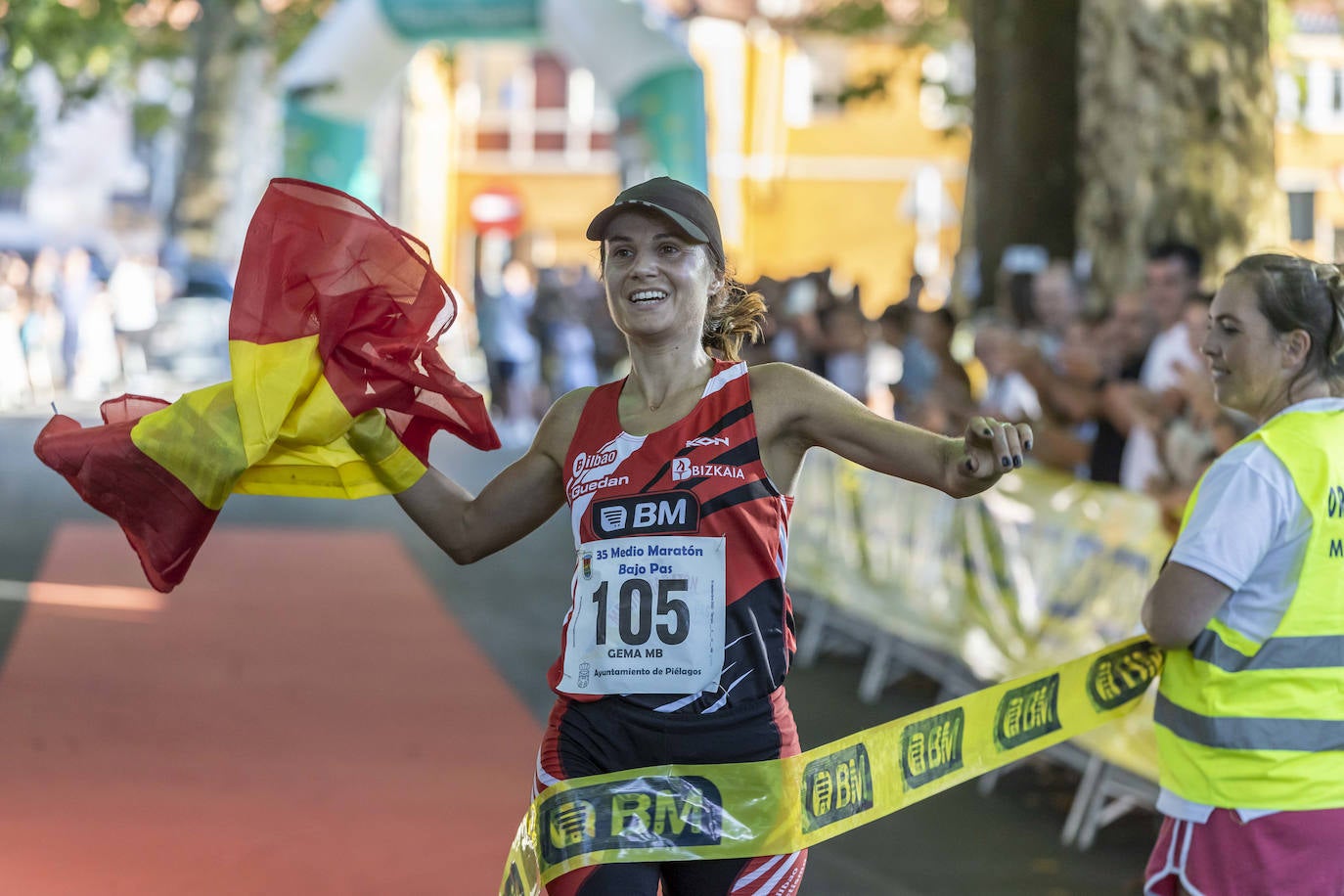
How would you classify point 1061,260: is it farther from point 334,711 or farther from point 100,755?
point 100,755

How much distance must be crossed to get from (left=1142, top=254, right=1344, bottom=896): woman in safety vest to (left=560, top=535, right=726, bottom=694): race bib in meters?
0.96

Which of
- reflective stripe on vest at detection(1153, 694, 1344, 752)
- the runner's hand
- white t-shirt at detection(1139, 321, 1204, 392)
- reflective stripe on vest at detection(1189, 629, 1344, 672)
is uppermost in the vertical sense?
white t-shirt at detection(1139, 321, 1204, 392)

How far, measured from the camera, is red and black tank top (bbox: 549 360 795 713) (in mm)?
3340

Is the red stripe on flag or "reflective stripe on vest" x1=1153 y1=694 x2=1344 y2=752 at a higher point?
the red stripe on flag

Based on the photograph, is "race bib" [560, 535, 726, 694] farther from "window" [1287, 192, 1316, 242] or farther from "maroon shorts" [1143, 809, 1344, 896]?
"window" [1287, 192, 1316, 242]

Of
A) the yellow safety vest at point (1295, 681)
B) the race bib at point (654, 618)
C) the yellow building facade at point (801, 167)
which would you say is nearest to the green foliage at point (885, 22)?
the yellow safety vest at point (1295, 681)

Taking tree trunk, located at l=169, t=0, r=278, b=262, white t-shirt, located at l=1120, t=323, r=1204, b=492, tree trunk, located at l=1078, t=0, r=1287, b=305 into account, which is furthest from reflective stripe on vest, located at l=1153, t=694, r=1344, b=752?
tree trunk, located at l=169, t=0, r=278, b=262

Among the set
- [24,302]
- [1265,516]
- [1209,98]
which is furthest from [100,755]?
[24,302]

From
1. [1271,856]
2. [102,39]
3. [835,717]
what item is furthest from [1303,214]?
[1271,856]

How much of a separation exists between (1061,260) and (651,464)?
1112cm

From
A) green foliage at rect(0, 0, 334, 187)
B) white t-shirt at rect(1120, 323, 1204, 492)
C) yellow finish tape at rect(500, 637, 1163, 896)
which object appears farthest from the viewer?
green foliage at rect(0, 0, 334, 187)

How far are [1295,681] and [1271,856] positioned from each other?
35 cm

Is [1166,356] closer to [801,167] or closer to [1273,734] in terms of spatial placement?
[1273,734]

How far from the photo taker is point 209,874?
5.97 metres
